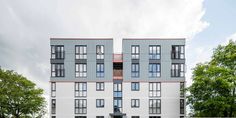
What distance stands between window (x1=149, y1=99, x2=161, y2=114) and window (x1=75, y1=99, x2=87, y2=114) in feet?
28.1

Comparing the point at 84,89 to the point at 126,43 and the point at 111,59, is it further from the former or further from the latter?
the point at 126,43

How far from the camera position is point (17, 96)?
38969 millimetres

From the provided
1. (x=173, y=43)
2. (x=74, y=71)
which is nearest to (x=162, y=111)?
(x=173, y=43)

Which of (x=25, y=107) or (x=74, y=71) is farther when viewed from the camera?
(x=74, y=71)

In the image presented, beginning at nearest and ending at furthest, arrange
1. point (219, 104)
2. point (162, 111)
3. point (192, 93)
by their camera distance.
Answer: point (219, 104) < point (192, 93) < point (162, 111)

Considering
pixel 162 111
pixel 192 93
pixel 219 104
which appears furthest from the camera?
pixel 162 111

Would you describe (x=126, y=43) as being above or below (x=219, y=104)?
above

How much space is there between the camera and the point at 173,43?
43.8 m

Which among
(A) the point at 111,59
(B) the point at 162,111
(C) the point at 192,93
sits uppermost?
(A) the point at 111,59

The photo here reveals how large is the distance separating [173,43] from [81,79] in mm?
13060

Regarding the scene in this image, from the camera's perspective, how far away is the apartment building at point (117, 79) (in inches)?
1697

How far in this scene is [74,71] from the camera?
144 feet

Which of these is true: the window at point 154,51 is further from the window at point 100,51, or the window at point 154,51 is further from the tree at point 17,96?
the tree at point 17,96

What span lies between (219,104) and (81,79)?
1817 centimetres
